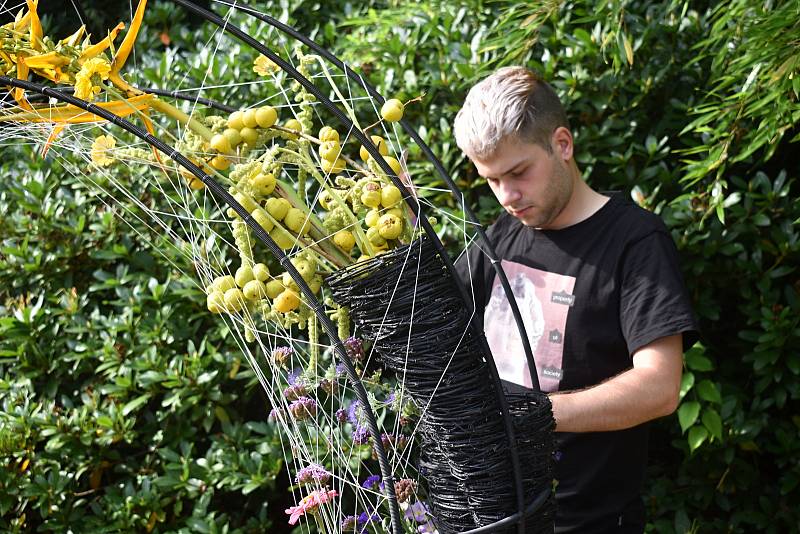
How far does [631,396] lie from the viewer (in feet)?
4.23

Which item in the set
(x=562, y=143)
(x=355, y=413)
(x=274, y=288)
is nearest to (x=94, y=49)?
(x=274, y=288)

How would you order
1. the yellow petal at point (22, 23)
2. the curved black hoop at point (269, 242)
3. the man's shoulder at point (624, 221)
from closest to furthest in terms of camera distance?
the curved black hoop at point (269, 242), the yellow petal at point (22, 23), the man's shoulder at point (624, 221)

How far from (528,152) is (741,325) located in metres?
1.36

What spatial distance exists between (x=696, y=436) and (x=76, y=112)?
175 cm

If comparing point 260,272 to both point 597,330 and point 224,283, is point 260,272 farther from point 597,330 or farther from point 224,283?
point 597,330

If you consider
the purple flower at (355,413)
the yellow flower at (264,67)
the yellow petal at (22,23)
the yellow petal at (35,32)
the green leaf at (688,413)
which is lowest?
the green leaf at (688,413)

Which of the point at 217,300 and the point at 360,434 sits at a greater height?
the point at 217,300

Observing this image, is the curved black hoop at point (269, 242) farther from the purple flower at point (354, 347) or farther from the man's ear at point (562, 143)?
the man's ear at point (562, 143)

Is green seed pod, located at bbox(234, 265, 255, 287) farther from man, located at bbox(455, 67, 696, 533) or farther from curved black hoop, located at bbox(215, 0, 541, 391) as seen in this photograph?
man, located at bbox(455, 67, 696, 533)

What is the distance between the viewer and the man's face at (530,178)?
1468 millimetres

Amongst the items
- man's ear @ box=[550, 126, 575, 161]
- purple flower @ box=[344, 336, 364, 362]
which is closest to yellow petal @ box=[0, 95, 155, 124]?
purple flower @ box=[344, 336, 364, 362]

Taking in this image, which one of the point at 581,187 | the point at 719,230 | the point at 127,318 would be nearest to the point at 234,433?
the point at 127,318

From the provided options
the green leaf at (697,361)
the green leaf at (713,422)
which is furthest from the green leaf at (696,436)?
the green leaf at (697,361)

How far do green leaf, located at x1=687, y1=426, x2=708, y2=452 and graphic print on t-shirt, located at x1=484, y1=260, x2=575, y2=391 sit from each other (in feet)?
2.74
